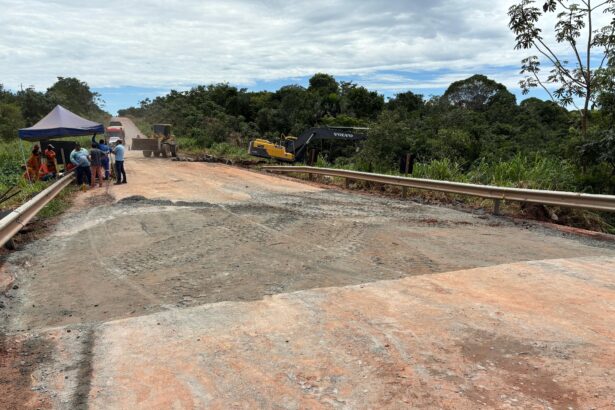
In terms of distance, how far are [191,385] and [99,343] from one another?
4.13ft

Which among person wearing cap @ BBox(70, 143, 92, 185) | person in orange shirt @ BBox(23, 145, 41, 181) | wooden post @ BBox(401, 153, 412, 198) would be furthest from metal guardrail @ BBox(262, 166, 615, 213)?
person in orange shirt @ BBox(23, 145, 41, 181)

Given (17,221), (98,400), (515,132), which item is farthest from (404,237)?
(515,132)

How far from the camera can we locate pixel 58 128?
63.2 ft

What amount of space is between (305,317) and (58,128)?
1786 centimetres

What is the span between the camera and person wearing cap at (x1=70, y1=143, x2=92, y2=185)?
1706 centimetres

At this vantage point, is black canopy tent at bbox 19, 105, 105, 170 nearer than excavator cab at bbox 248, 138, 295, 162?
Yes

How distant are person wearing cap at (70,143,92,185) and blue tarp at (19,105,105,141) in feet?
7.34

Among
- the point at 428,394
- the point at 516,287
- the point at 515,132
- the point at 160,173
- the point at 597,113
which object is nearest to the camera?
the point at 428,394

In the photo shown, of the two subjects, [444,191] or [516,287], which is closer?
[516,287]

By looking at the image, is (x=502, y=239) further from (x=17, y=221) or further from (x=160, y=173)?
(x=160, y=173)

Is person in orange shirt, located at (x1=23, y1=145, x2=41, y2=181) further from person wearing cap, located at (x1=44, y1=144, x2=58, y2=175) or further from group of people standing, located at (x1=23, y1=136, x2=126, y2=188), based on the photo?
person wearing cap, located at (x1=44, y1=144, x2=58, y2=175)

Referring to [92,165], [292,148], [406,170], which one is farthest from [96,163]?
[292,148]

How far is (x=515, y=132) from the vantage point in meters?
33.6

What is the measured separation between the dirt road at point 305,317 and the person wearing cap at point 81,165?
867cm
